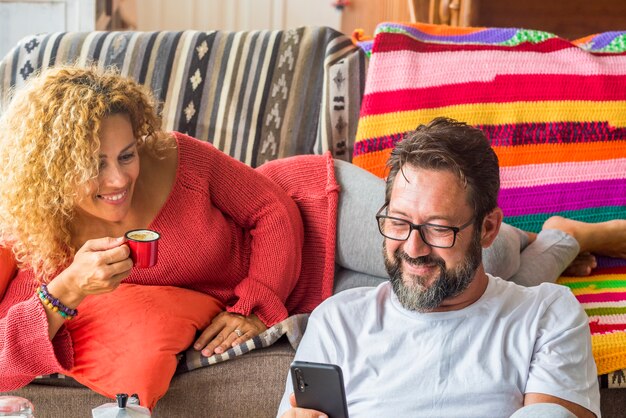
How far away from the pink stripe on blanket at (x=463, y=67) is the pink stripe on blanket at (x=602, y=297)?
728 millimetres

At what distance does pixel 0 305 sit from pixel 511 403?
1206 mm

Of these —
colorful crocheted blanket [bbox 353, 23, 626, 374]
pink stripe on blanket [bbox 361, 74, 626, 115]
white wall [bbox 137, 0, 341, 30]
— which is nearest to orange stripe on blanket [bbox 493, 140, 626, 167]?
colorful crocheted blanket [bbox 353, 23, 626, 374]

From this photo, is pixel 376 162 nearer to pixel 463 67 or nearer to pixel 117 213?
pixel 463 67

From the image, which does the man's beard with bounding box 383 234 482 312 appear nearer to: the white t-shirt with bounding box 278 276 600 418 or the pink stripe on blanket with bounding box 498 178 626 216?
the white t-shirt with bounding box 278 276 600 418

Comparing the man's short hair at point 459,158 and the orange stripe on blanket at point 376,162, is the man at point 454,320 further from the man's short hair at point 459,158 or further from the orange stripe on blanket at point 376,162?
the orange stripe on blanket at point 376,162

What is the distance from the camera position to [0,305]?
7.51 feet

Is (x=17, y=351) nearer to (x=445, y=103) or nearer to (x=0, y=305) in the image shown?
(x=0, y=305)

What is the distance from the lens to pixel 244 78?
300 centimetres

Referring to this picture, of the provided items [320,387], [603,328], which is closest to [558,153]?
[603,328]

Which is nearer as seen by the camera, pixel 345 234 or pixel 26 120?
pixel 26 120

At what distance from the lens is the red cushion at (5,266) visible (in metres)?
2.30

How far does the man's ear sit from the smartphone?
1.51 feet

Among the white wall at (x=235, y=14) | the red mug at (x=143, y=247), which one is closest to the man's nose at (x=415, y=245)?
the red mug at (x=143, y=247)

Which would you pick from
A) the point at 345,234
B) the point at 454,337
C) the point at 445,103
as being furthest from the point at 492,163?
the point at 445,103
